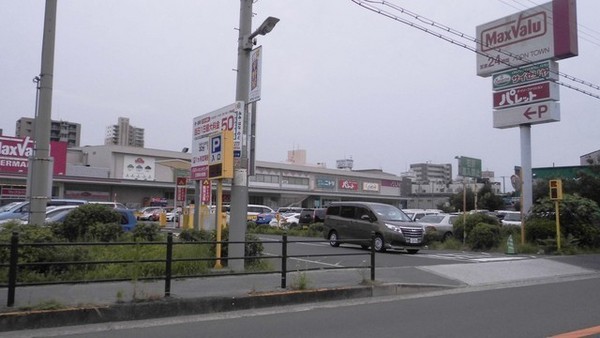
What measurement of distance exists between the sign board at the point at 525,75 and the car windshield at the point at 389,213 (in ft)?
37.5

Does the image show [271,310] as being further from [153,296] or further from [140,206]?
[140,206]

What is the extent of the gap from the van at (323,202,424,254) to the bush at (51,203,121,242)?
8075 millimetres

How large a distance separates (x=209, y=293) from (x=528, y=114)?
24210mm

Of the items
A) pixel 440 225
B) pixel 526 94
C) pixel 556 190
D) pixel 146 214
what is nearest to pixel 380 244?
pixel 556 190

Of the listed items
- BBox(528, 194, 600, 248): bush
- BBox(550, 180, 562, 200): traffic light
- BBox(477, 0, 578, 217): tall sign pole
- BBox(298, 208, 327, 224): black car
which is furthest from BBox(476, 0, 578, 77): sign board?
BBox(298, 208, 327, 224): black car

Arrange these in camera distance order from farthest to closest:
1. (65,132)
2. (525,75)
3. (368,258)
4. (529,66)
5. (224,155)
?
(65,132) < (529,66) < (525,75) < (368,258) < (224,155)

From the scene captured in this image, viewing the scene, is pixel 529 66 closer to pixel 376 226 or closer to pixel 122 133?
pixel 376 226

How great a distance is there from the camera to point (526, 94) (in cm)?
2872

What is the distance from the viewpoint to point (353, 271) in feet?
44.8

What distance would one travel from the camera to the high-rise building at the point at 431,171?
17911 cm

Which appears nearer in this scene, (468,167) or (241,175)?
(241,175)

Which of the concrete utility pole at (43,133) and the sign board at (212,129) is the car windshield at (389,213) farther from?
the concrete utility pole at (43,133)

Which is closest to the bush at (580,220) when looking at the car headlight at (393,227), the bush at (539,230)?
the bush at (539,230)

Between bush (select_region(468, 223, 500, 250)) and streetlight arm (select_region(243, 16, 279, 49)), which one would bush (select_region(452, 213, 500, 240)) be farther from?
streetlight arm (select_region(243, 16, 279, 49))
